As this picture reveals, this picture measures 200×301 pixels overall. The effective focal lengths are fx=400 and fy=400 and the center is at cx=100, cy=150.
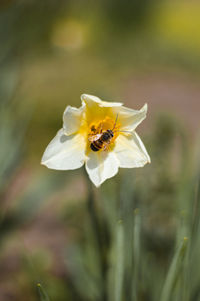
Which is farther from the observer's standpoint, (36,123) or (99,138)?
(36,123)

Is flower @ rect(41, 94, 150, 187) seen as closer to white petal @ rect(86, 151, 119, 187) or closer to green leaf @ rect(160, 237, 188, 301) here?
white petal @ rect(86, 151, 119, 187)

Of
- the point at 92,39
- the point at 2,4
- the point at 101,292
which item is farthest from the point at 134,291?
the point at 92,39

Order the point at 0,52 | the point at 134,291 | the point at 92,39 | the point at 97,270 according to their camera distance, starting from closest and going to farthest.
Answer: the point at 134,291, the point at 97,270, the point at 0,52, the point at 92,39

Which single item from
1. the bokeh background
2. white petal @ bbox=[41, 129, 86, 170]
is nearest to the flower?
white petal @ bbox=[41, 129, 86, 170]

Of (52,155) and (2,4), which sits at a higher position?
(2,4)

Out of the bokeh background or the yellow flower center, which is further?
the bokeh background

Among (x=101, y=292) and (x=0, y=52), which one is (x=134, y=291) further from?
(x=0, y=52)

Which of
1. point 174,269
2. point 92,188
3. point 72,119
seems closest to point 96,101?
point 72,119
